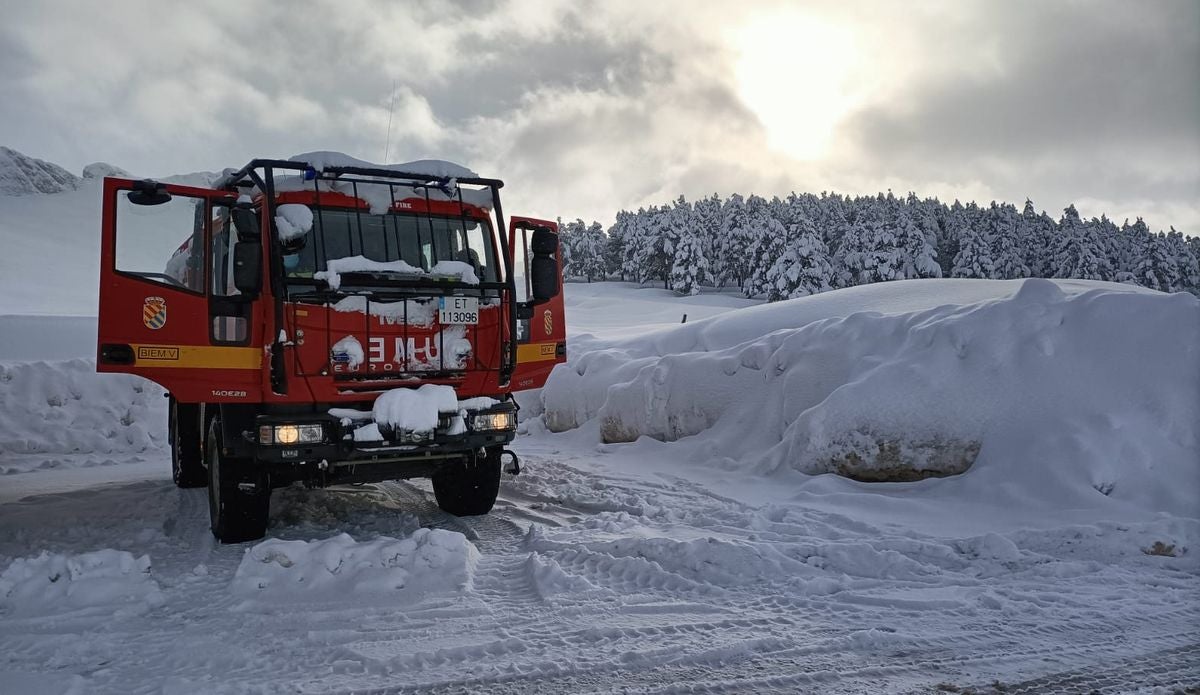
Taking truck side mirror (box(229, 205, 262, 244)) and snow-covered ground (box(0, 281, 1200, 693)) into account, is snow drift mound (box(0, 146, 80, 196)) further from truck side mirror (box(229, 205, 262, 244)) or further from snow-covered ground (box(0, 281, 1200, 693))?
truck side mirror (box(229, 205, 262, 244))

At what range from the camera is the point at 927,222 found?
74.8 m

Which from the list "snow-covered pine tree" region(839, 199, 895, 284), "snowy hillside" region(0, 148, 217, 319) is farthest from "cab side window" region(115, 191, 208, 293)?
"snow-covered pine tree" region(839, 199, 895, 284)

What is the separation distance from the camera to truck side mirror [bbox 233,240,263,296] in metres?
5.62

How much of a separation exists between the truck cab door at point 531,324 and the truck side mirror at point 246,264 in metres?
2.04

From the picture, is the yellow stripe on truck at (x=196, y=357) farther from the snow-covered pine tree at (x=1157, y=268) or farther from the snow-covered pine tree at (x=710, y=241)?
the snow-covered pine tree at (x=1157, y=268)

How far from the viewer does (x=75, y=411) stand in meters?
12.4

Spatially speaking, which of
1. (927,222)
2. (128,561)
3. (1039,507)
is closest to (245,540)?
(128,561)

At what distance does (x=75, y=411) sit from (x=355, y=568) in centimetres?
988

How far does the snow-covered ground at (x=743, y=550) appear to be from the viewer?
3754mm

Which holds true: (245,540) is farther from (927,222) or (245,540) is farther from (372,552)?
(927,222)

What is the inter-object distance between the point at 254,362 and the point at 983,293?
34.0 feet

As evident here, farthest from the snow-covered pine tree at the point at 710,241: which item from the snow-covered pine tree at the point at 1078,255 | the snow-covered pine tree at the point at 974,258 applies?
the snow-covered pine tree at the point at 1078,255

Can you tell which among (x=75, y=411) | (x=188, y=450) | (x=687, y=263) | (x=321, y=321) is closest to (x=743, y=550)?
(x=321, y=321)

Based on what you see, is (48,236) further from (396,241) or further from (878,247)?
(396,241)
